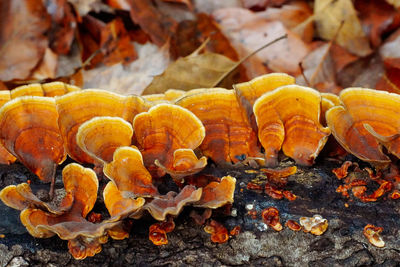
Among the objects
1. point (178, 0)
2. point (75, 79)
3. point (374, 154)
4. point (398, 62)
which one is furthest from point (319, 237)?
point (178, 0)

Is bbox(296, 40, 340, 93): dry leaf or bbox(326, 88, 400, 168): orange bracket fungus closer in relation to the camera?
bbox(326, 88, 400, 168): orange bracket fungus

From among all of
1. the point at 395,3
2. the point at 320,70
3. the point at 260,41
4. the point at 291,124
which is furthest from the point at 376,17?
the point at 291,124

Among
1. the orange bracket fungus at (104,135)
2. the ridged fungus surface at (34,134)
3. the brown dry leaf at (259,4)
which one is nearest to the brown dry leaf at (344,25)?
the brown dry leaf at (259,4)

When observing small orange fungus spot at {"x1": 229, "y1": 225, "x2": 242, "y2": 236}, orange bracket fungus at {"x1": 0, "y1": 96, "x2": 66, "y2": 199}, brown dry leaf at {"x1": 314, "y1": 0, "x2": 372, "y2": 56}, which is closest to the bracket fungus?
orange bracket fungus at {"x1": 0, "y1": 96, "x2": 66, "y2": 199}

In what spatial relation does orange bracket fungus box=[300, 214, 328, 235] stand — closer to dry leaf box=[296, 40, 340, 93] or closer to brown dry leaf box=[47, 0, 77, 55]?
dry leaf box=[296, 40, 340, 93]

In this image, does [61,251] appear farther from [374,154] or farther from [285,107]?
[374,154]
